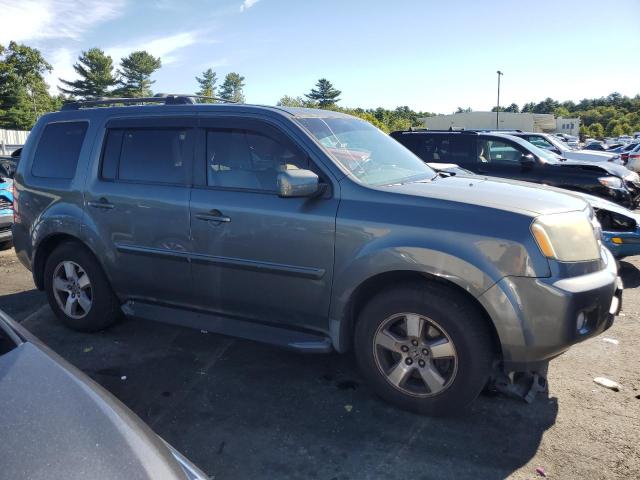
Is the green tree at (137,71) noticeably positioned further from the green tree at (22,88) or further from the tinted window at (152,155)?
the tinted window at (152,155)

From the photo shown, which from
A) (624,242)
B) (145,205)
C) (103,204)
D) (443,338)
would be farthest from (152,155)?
(624,242)

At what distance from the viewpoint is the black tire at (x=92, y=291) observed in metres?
4.47

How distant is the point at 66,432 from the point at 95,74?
87.7m

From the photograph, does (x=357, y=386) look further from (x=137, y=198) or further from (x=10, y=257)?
(x=10, y=257)

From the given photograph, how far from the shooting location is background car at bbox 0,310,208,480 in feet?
4.98

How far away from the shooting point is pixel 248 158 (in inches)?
149

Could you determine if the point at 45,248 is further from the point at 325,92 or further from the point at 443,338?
the point at 325,92

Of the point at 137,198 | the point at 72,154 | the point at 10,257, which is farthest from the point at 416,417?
the point at 10,257

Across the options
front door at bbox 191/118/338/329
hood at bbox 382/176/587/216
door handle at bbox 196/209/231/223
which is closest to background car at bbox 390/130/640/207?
hood at bbox 382/176/587/216

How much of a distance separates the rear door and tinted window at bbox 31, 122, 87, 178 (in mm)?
346

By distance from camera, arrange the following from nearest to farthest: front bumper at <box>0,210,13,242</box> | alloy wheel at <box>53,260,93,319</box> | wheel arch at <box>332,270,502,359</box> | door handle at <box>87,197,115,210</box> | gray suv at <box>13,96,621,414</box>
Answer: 1. gray suv at <box>13,96,621,414</box>
2. wheel arch at <box>332,270,502,359</box>
3. door handle at <box>87,197,115,210</box>
4. alloy wheel at <box>53,260,93,319</box>
5. front bumper at <box>0,210,13,242</box>

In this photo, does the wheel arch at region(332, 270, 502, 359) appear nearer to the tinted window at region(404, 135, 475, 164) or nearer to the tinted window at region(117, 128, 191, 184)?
the tinted window at region(117, 128, 191, 184)

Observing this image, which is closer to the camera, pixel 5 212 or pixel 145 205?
pixel 145 205

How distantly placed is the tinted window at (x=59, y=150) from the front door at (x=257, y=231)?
4.62ft
